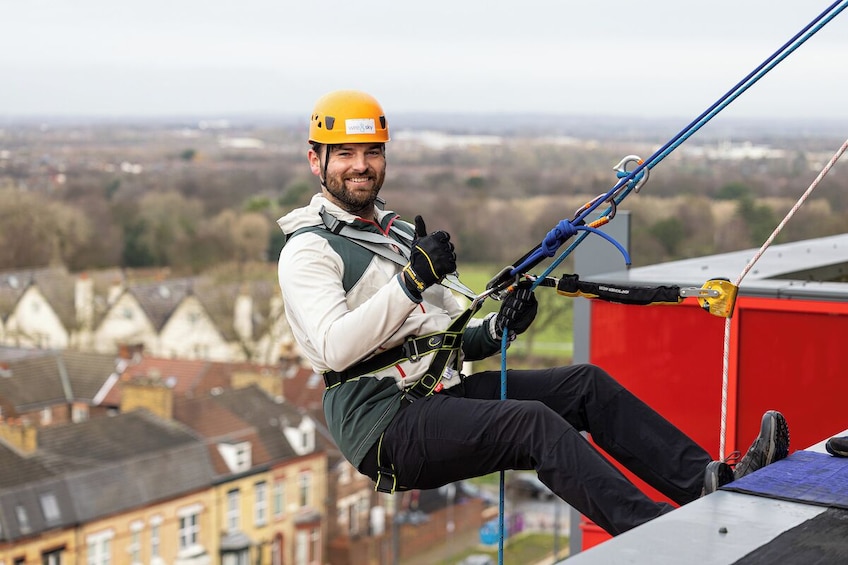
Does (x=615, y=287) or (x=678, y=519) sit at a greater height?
(x=615, y=287)

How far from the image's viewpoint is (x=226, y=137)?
100 m

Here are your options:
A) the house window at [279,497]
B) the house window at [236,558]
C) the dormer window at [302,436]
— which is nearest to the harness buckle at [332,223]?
the house window at [236,558]

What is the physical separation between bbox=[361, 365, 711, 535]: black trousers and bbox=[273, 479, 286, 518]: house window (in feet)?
146

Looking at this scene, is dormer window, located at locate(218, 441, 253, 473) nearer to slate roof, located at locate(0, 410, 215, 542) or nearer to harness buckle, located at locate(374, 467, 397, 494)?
slate roof, located at locate(0, 410, 215, 542)

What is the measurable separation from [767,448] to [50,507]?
49.6 m

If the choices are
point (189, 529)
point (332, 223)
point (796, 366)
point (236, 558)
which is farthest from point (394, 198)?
point (332, 223)

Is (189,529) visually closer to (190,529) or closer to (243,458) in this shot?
(190,529)

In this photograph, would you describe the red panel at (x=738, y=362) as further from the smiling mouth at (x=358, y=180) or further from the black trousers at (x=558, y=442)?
the smiling mouth at (x=358, y=180)

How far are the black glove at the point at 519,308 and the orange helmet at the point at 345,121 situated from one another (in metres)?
0.56

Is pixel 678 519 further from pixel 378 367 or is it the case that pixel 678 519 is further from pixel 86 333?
pixel 86 333

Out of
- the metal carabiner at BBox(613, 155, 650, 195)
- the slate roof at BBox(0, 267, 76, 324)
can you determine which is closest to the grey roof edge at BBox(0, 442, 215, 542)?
the slate roof at BBox(0, 267, 76, 324)

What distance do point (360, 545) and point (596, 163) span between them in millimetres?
39375

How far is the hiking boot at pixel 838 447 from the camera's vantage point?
2822 millimetres

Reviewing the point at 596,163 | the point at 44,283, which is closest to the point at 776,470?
the point at 44,283
